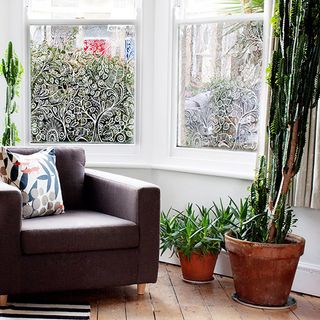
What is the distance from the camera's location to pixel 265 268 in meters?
3.71

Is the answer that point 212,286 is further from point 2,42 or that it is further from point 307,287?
point 2,42

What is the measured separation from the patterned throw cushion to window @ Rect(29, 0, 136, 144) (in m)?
0.97

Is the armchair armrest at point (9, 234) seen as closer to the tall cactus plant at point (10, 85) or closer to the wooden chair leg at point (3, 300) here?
the wooden chair leg at point (3, 300)

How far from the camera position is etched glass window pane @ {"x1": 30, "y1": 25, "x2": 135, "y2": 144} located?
4.93 meters

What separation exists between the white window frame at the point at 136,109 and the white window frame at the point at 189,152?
0.41 ft

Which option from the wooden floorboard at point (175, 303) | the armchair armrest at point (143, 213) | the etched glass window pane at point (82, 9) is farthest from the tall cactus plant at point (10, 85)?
the wooden floorboard at point (175, 303)

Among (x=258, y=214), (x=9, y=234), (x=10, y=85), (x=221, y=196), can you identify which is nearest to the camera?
(x=9, y=234)

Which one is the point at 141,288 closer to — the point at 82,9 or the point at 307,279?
the point at 307,279

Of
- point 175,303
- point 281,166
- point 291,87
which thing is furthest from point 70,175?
point 291,87

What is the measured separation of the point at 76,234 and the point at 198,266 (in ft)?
3.08

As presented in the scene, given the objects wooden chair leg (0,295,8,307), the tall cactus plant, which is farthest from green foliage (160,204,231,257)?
the tall cactus plant

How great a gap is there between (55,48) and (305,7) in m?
2.03

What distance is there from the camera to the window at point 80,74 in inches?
193

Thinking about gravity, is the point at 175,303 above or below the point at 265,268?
below
